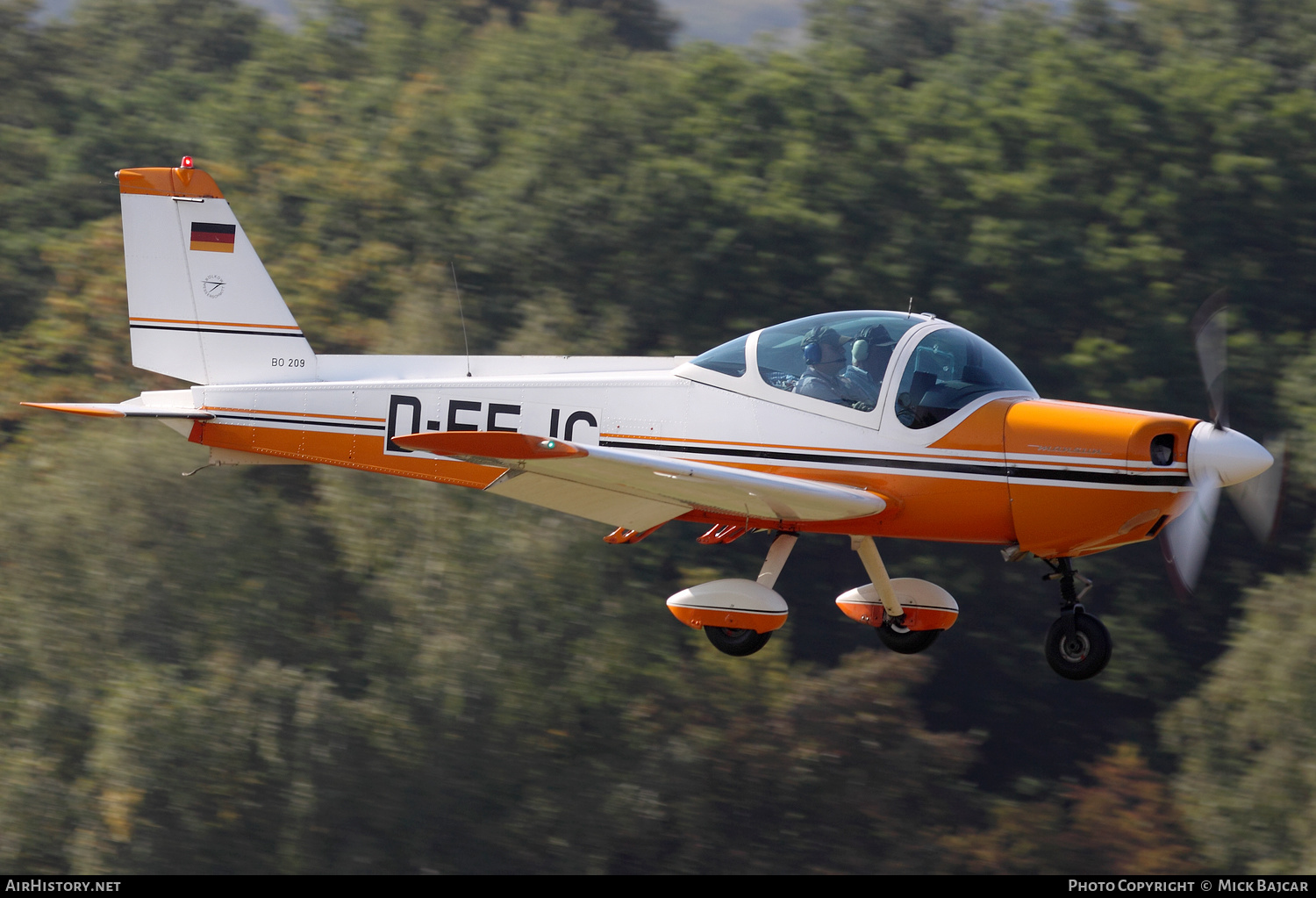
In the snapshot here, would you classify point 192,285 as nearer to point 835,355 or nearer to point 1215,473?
point 835,355

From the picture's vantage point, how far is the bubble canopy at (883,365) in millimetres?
7941

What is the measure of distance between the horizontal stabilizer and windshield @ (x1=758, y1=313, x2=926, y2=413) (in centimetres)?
402

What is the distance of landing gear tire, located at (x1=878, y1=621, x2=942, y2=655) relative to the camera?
8953 mm

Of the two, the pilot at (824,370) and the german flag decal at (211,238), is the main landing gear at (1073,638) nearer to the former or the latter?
the pilot at (824,370)

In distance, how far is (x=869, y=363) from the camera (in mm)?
8031

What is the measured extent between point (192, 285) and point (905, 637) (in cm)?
579

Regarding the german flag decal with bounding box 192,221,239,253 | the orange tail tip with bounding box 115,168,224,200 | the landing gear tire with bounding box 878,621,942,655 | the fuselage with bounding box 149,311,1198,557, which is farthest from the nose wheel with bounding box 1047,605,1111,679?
the orange tail tip with bounding box 115,168,224,200

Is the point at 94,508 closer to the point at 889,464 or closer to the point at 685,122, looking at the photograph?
the point at 685,122

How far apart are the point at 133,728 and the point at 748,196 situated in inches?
560

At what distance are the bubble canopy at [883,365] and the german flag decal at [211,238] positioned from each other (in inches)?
171

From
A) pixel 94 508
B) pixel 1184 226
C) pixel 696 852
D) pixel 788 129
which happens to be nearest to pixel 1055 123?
pixel 1184 226

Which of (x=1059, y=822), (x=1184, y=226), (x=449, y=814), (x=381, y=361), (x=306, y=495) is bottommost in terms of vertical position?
(x=1059, y=822)

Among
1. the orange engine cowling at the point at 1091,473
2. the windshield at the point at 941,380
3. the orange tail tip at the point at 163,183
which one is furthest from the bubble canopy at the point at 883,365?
the orange tail tip at the point at 163,183

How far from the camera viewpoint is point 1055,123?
27266mm
